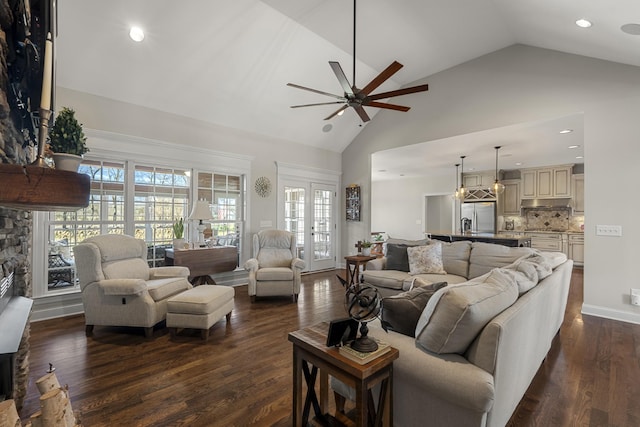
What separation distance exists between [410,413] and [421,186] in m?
8.75

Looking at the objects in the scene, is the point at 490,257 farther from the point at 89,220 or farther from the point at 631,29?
the point at 89,220

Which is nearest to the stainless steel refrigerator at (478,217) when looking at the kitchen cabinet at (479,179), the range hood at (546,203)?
the kitchen cabinet at (479,179)

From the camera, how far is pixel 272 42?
4000 millimetres

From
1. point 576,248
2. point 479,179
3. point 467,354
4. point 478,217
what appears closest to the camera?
point 467,354

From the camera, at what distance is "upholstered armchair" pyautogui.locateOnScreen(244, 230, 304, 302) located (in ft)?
13.4

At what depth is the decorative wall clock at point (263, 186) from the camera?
542 cm

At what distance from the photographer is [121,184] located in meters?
4.00

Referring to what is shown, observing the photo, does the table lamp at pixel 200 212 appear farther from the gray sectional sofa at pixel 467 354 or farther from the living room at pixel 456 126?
the gray sectional sofa at pixel 467 354

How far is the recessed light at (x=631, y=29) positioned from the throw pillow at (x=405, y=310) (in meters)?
3.07

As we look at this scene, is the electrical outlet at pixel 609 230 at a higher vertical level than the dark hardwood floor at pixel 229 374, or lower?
higher

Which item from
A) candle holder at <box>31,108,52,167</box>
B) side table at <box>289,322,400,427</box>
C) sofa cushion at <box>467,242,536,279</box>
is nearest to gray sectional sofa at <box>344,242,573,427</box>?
side table at <box>289,322,400,427</box>

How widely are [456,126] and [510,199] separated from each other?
4122 mm

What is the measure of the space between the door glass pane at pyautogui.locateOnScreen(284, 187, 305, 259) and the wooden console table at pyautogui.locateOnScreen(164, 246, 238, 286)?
5.38 ft

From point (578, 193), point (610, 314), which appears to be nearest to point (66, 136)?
point (610, 314)
